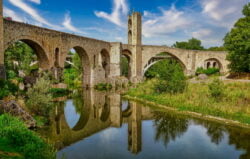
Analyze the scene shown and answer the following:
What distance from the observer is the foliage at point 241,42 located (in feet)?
70.3

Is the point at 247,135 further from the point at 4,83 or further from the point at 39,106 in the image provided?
the point at 4,83

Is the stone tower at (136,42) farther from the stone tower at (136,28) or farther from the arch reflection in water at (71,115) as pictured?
the arch reflection in water at (71,115)

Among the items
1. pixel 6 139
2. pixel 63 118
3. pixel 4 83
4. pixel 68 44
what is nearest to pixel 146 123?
pixel 63 118

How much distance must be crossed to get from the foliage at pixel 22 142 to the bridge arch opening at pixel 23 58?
11067mm

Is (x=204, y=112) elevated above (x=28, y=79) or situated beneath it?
situated beneath

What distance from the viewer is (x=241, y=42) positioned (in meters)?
21.5

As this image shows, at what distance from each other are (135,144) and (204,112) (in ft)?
18.0

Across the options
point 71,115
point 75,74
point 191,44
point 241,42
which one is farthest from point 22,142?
point 191,44

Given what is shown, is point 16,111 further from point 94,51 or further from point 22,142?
point 94,51

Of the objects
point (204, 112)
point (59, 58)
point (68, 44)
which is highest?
point (68, 44)

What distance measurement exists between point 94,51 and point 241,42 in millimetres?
16418

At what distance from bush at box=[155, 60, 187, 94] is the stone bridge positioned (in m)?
9.62

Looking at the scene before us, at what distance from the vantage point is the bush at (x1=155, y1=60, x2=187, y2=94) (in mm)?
16203

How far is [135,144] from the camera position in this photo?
8.12 meters
